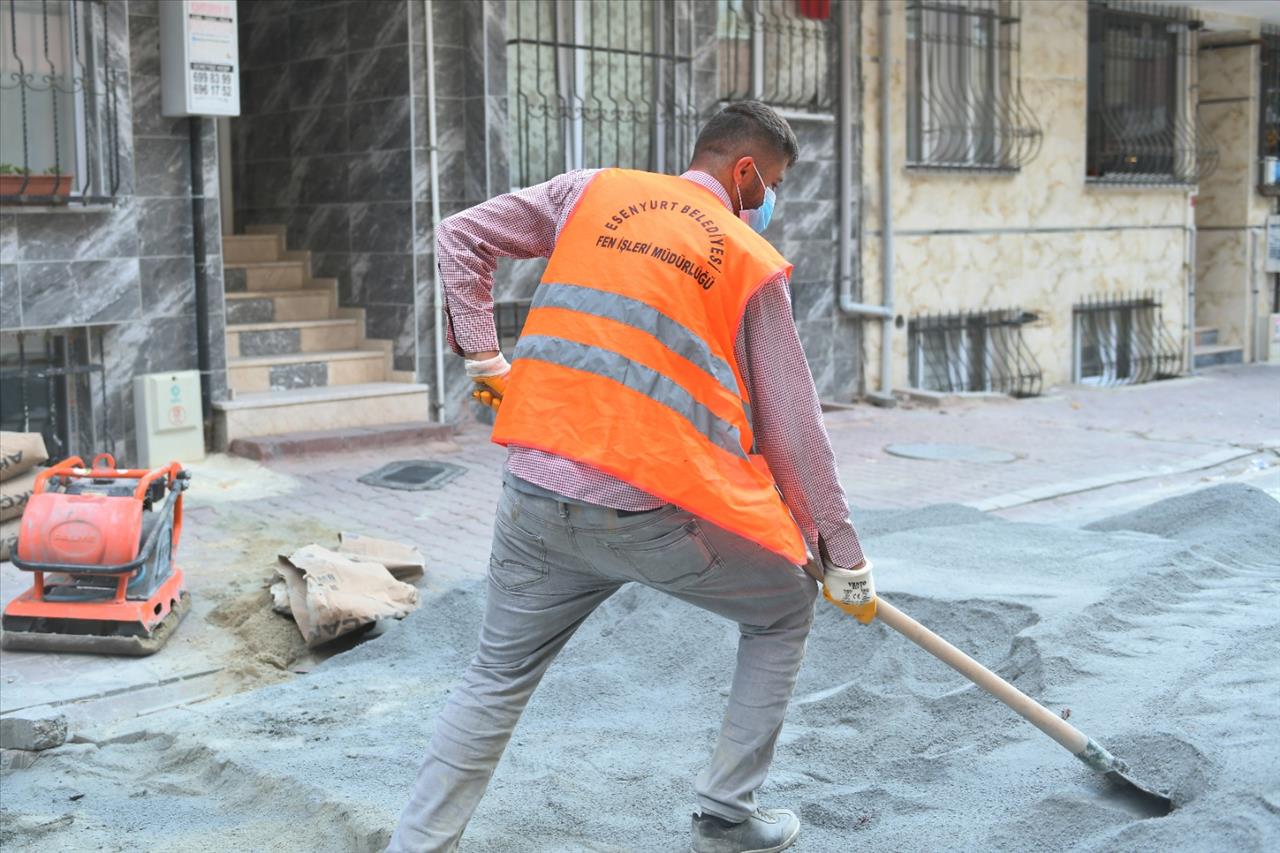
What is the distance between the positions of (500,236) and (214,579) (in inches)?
149

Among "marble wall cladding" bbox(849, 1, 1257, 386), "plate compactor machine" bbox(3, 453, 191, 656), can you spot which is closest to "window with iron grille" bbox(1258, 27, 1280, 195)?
"marble wall cladding" bbox(849, 1, 1257, 386)

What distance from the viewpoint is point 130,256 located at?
9266mm

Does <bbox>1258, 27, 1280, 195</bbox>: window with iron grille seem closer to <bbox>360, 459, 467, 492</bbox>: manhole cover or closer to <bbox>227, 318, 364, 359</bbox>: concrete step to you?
<bbox>227, 318, 364, 359</bbox>: concrete step

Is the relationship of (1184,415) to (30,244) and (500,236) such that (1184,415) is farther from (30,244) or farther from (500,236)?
(500,236)

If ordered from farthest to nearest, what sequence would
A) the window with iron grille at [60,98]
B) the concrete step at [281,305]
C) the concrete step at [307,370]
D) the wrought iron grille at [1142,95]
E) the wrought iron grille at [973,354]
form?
the wrought iron grille at [1142,95]
the wrought iron grille at [973,354]
the concrete step at [281,305]
the concrete step at [307,370]
the window with iron grille at [60,98]

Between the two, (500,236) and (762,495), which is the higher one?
(500,236)

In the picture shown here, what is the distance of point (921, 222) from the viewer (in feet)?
45.0

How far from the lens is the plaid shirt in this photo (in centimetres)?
342

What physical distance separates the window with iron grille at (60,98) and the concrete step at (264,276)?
2.06 metres

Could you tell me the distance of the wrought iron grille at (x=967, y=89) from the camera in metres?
13.8

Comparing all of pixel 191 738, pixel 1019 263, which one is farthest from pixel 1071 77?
pixel 191 738

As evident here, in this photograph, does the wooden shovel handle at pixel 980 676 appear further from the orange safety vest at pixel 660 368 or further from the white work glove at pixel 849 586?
the orange safety vest at pixel 660 368

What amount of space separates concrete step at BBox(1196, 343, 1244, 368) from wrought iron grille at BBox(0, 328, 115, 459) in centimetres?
1265

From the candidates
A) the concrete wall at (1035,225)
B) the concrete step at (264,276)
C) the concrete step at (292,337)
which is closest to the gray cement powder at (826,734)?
the concrete step at (292,337)
